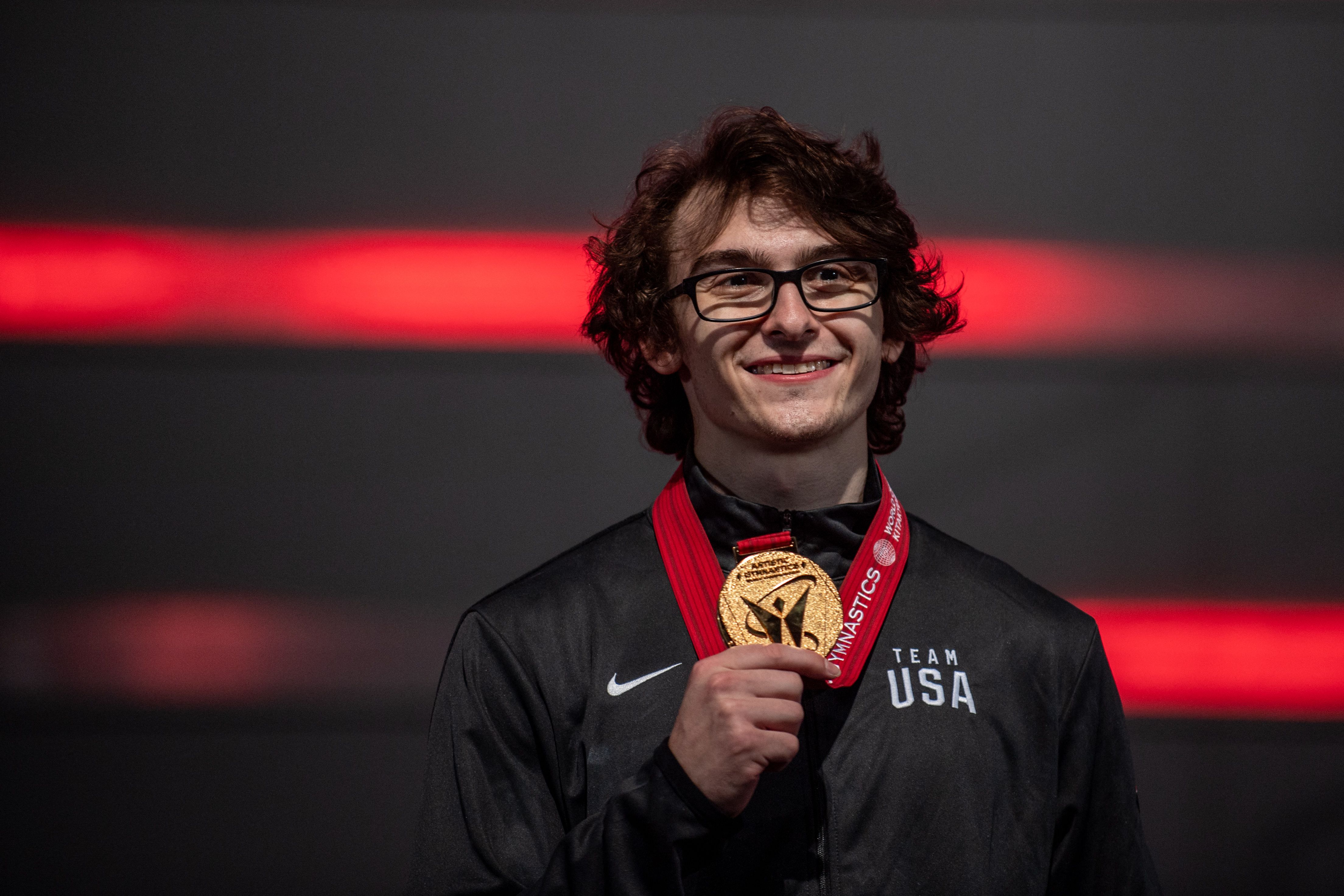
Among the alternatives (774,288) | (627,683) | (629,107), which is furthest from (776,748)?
(629,107)

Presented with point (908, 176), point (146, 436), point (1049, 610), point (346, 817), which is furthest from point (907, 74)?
point (346, 817)

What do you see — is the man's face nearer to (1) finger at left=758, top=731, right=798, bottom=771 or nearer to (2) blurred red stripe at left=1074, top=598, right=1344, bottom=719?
(1) finger at left=758, top=731, right=798, bottom=771

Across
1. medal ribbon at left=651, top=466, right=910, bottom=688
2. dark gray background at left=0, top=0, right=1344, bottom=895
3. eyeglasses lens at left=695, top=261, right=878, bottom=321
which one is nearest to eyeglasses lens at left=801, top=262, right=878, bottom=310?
eyeglasses lens at left=695, top=261, right=878, bottom=321

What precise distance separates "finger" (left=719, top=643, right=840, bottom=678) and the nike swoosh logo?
26cm

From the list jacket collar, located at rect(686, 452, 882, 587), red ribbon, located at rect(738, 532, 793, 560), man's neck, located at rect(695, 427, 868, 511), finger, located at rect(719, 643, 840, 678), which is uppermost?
man's neck, located at rect(695, 427, 868, 511)

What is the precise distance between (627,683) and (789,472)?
403mm

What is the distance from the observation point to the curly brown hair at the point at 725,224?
182cm

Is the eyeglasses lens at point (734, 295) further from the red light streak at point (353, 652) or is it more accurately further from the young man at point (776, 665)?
the red light streak at point (353, 652)

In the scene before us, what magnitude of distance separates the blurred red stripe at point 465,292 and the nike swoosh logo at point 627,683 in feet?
5.00

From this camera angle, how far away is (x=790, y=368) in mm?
1704

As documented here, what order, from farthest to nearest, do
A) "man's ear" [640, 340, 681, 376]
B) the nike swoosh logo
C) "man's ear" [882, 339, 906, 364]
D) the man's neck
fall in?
"man's ear" [882, 339, 906, 364] < "man's ear" [640, 340, 681, 376] < the man's neck < the nike swoosh logo

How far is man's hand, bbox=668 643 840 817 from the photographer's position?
1342 mm

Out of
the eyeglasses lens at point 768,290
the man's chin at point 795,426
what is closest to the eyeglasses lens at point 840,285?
the eyeglasses lens at point 768,290

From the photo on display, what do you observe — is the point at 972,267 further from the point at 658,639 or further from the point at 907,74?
the point at 658,639
